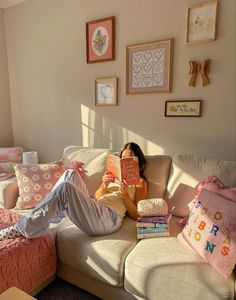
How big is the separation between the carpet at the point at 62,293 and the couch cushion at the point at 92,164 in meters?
0.73

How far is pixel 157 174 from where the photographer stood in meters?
1.94

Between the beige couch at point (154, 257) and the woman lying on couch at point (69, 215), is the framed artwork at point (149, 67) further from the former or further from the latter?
the woman lying on couch at point (69, 215)

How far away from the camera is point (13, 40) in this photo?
305 centimetres

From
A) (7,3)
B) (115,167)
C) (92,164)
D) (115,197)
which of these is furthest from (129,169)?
(7,3)

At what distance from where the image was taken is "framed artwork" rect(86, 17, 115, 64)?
2.29m

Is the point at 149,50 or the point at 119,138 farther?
the point at 119,138

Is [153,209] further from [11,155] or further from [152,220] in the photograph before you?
[11,155]

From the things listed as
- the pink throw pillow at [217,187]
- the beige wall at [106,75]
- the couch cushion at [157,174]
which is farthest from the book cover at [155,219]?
the beige wall at [106,75]

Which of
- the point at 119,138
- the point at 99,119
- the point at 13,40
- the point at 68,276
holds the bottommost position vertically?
the point at 68,276

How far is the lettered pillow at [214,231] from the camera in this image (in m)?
1.20

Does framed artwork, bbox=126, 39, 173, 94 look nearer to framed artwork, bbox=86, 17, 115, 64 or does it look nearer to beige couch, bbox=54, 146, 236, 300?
framed artwork, bbox=86, 17, 115, 64

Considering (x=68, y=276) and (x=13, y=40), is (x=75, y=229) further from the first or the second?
(x=13, y=40)

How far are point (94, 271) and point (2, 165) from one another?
1.76 meters

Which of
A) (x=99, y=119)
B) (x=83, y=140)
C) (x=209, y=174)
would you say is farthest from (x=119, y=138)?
(x=209, y=174)
